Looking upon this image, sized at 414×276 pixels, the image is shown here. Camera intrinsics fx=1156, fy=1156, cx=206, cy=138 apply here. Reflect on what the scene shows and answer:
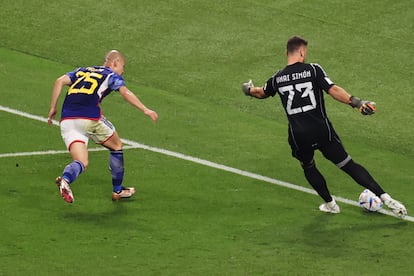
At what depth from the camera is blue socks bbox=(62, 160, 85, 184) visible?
1475 cm

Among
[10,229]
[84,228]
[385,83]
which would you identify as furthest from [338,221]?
[385,83]

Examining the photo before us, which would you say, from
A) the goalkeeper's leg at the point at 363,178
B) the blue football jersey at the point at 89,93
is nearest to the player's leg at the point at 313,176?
the goalkeeper's leg at the point at 363,178

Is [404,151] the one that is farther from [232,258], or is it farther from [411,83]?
[232,258]

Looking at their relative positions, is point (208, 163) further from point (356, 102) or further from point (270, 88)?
point (356, 102)

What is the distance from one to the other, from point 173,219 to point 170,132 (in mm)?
3905

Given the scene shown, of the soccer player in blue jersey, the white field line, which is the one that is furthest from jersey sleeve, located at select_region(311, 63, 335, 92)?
the soccer player in blue jersey

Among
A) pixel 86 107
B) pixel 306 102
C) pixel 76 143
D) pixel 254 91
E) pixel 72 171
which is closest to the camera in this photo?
pixel 72 171

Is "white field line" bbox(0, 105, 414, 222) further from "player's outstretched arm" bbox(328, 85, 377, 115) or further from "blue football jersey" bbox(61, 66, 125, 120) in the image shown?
"blue football jersey" bbox(61, 66, 125, 120)

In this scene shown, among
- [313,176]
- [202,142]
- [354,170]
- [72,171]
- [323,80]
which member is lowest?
[72,171]

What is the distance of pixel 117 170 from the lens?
51.6 feet

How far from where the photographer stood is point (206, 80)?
21.3 m

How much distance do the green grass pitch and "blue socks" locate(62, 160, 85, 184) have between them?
22.5 inches

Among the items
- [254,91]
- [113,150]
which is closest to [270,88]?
[254,91]

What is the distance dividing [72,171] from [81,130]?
31.4 inches
